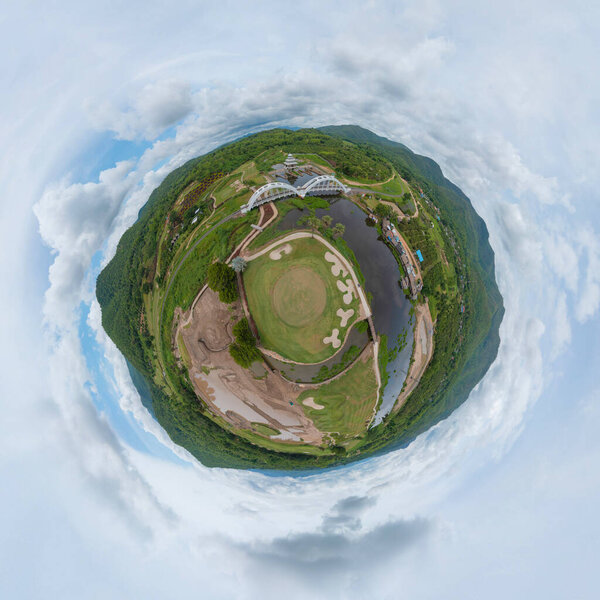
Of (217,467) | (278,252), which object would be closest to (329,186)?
(278,252)

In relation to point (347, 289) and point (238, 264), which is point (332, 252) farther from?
point (238, 264)

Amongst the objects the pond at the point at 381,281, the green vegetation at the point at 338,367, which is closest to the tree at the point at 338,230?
the pond at the point at 381,281

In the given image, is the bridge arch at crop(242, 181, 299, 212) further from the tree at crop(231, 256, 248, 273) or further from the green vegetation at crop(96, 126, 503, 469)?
the tree at crop(231, 256, 248, 273)

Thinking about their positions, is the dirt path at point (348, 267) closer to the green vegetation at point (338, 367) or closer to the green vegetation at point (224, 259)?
the green vegetation at point (224, 259)

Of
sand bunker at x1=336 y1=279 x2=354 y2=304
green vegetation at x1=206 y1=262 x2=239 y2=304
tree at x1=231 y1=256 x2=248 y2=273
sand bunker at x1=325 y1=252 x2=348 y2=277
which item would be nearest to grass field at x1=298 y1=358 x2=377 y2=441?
sand bunker at x1=336 y1=279 x2=354 y2=304

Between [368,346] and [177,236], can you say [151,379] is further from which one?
[368,346]
